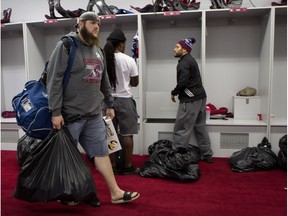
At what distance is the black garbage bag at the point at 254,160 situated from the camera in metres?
3.03

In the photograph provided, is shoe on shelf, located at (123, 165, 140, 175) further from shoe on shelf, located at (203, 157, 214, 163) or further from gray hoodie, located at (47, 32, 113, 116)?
gray hoodie, located at (47, 32, 113, 116)

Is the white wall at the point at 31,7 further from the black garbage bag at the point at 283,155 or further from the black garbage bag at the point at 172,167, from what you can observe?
the black garbage bag at the point at 283,155

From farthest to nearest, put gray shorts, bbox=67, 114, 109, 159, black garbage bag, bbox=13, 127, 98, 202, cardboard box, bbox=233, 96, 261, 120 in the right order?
cardboard box, bbox=233, 96, 261, 120, gray shorts, bbox=67, 114, 109, 159, black garbage bag, bbox=13, 127, 98, 202

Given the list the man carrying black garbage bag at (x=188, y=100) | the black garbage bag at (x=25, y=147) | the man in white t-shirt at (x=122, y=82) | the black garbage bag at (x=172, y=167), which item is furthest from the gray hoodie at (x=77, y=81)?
the black garbage bag at (x=25, y=147)

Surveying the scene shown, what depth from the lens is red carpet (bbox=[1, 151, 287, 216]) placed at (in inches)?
85.0

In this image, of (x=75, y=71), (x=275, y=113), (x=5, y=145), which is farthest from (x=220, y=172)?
(x=5, y=145)

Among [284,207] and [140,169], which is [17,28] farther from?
[284,207]

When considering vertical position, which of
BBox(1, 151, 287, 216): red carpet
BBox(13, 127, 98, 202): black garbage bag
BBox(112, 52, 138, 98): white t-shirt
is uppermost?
BBox(112, 52, 138, 98): white t-shirt

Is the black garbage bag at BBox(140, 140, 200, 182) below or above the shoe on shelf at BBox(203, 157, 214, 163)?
above

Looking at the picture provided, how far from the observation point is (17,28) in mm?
4289

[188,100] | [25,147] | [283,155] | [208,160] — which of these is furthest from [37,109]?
[283,155]

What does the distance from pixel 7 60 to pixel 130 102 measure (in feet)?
9.07

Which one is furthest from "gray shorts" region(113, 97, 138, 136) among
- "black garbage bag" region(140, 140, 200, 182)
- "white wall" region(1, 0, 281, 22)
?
"white wall" region(1, 0, 281, 22)

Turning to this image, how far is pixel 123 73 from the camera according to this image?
2787 millimetres
